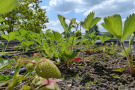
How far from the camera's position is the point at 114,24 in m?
1.16

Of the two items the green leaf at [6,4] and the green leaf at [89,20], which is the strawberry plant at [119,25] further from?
the green leaf at [6,4]

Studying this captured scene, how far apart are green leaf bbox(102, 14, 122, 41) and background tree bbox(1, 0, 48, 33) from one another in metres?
10.9

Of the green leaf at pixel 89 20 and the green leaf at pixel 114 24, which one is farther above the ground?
the green leaf at pixel 89 20

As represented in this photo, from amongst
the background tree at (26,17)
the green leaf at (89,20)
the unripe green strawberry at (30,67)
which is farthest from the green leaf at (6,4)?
the background tree at (26,17)

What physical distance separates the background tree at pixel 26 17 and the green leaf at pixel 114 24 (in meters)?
10.9

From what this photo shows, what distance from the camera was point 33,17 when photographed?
1237cm

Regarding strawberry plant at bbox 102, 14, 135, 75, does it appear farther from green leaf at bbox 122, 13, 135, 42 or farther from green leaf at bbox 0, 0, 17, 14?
green leaf at bbox 0, 0, 17, 14

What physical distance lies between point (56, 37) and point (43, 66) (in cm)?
106

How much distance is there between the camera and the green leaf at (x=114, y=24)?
1127 millimetres

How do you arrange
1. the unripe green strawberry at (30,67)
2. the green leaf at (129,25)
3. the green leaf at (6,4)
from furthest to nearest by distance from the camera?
the green leaf at (129,25)
the unripe green strawberry at (30,67)
the green leaf at (6,4)

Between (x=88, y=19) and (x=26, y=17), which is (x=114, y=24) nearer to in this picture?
(x=88, y=19)

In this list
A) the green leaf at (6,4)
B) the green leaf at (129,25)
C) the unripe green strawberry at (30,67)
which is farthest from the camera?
the green leaf at (129,25)

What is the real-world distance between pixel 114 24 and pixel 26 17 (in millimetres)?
11765

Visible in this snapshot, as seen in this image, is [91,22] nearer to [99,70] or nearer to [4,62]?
[99,70]
